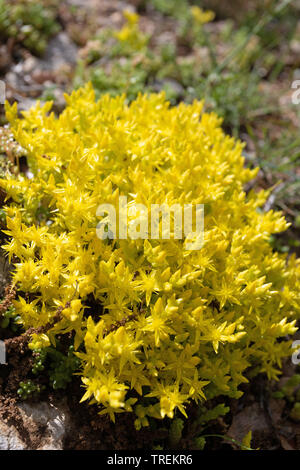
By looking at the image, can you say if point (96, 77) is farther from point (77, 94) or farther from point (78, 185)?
point (78, 185)

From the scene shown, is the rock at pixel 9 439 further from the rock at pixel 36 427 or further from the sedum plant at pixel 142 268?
the sedum plant at pixel 142 268

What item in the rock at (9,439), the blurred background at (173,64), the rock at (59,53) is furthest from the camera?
the rock at (59,53)

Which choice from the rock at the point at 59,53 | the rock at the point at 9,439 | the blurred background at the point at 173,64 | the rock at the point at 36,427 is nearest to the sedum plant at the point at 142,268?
the rock at the point at 36,427

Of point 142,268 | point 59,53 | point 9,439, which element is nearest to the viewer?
point 9,439

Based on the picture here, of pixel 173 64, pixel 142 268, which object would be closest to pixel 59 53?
pixel 173 64

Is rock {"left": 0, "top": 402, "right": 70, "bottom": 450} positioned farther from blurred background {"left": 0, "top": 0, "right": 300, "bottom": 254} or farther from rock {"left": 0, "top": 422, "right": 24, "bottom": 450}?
blurred background {"left": 0, "top": 0, "right": 300, "bottom": 254}

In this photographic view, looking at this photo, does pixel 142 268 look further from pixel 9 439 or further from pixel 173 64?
pixel 173 64

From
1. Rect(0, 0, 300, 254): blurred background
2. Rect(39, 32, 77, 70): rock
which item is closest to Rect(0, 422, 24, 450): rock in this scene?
Rect(0, 0, 300, 254): blurred background
